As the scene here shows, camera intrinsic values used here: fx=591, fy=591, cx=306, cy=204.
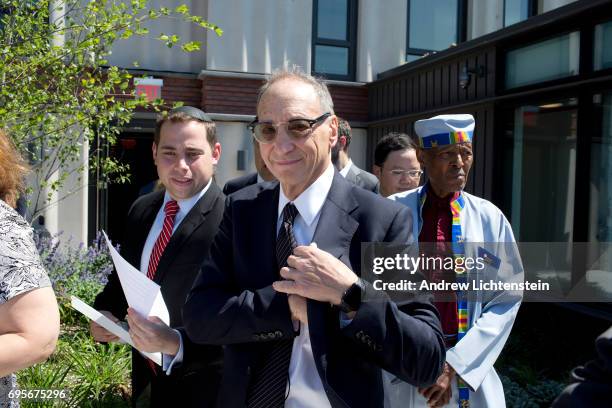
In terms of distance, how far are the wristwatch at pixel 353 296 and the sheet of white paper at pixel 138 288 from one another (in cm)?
65

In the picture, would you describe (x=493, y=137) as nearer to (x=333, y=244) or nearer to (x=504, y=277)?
(x=504, y=277)

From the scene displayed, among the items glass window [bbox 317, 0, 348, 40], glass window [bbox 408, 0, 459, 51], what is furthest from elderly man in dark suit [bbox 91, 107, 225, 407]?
glass window [bbox 408, 0, 459, 51]

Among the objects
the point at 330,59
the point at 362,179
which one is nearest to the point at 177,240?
the point at 362,179

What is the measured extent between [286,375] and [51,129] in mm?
4024

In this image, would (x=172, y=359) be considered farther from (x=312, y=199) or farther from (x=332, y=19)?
(x=332, y=19)

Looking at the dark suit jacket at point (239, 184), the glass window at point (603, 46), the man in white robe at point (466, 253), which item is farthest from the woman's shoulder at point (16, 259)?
the glass window at point (603, 46)

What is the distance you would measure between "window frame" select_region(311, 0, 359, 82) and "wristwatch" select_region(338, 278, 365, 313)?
29.7ft

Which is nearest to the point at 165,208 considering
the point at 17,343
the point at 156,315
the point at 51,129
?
the point at 156,315

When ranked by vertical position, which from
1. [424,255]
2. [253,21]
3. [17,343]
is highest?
[253,21]

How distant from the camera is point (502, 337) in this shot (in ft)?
7.30

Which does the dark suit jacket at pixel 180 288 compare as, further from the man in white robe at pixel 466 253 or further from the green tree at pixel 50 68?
the green tree at pixel 50 68

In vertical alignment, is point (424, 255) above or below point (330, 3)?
below

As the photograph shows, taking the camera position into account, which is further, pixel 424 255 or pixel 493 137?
pixel 493 137

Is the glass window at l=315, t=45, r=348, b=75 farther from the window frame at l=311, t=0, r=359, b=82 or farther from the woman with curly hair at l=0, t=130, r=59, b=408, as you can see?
the woman with curly hair at l=0, t=130, r=59, b=408
